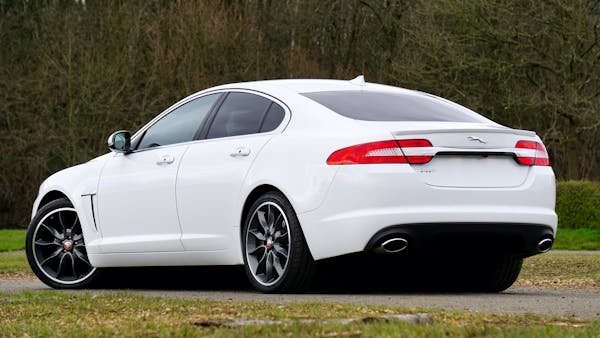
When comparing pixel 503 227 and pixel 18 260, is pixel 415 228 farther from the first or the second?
pixel 18 260

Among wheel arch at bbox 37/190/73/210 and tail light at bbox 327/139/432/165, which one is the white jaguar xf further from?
wheel arch at bbox 37/190/73/210

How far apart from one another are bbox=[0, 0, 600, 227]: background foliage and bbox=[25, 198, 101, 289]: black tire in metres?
20.8

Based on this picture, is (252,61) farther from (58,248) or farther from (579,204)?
(58,248)

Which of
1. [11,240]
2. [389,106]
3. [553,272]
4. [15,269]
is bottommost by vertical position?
[11,240]

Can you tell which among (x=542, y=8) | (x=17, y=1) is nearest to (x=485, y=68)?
(x=542, y=8)

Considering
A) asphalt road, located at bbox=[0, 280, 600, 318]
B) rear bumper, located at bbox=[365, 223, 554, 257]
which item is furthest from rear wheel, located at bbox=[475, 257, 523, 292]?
rear bumper, located at bbox=[365, 223, 554, 257]

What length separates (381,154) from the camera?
7.98 metres

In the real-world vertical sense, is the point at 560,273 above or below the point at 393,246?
below

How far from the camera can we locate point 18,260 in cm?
1748

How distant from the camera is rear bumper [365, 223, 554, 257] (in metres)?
7.99

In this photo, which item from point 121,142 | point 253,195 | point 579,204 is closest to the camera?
point 253,195

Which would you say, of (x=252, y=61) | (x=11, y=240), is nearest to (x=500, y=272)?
(x=11, y=240)

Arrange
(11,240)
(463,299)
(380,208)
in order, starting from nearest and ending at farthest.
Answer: (380,208), (463,299), (11,240)

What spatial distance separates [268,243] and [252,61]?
82.8 feet
